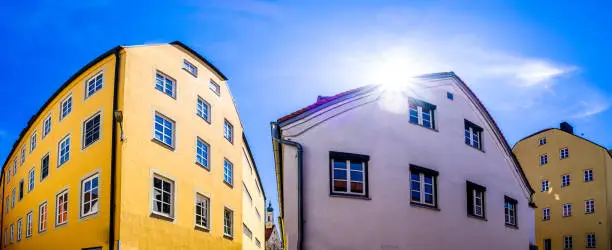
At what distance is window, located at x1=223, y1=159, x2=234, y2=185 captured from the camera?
111 ft

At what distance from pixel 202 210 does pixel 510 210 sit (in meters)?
14.9

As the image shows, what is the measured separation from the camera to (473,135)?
25406mm

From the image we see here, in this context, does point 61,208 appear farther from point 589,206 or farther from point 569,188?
point 569,188

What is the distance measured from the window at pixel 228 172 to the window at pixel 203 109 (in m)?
3.45

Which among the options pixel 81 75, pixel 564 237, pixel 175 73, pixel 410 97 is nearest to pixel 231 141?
pixel 175 73

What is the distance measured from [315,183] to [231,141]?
53.8 ft

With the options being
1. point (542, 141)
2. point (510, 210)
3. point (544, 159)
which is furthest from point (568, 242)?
point (510, 210)

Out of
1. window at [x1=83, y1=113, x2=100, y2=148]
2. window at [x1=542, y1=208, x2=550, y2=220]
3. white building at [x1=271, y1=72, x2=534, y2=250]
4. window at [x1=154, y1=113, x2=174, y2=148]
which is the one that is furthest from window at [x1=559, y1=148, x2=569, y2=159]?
window at [x1=83, y1=113, x2=100, y2=148]

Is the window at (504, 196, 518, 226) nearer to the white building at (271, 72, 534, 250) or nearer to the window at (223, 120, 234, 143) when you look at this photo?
the white building at (271, 72, 534, 250)

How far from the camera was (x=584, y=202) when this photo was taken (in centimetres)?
5156

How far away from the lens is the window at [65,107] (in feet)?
95.2

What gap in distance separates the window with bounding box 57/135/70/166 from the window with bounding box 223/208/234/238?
29.7 ft

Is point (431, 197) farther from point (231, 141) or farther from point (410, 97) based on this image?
point (231, 141)

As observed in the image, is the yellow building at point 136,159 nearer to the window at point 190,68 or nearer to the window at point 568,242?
the window at point 190,68
